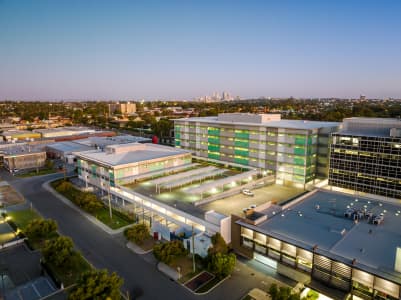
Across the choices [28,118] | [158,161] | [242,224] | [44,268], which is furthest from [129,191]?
[28,118]

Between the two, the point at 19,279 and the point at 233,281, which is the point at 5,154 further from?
the point at 233,281

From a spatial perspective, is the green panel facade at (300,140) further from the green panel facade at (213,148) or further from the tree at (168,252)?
the tree at (168,252)

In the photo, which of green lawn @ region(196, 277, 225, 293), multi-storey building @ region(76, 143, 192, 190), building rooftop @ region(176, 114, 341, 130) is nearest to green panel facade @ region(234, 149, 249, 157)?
building rooftop @ region(176, 114, 341, 130)

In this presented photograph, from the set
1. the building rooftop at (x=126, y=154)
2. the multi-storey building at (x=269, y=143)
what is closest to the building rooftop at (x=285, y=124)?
the multi-storey building at (x=269, y=143)

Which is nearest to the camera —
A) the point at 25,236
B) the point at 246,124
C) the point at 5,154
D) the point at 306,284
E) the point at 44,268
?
the point at 306,284

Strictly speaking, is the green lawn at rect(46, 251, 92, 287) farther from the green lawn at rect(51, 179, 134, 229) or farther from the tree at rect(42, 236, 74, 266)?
the green lawn at rect(51, 179, 134, 229)

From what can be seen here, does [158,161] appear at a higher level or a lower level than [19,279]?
higher
